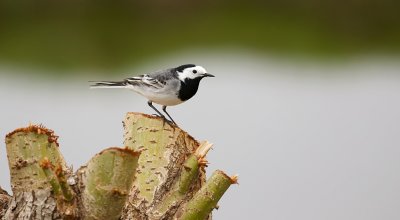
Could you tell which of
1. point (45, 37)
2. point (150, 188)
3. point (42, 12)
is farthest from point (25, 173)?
point (42, 12)

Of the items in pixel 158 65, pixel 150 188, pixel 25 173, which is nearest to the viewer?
pixel 25 173

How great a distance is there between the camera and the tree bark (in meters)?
4.41

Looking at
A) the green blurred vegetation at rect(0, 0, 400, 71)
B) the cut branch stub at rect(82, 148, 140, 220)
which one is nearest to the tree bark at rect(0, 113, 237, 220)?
the cut branch stub at rect(82, 148, 140, 220)

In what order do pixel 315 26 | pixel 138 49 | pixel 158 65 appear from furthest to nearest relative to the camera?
pixel 315 26, pixel 138 49, pixel 158 65

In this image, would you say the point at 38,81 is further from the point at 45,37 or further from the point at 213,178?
the point at 213,178

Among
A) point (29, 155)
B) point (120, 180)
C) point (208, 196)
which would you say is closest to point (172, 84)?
point (208, 196)

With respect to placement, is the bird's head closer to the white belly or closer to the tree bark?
the white belly

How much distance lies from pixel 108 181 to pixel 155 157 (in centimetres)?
62

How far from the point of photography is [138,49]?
40.3 feet

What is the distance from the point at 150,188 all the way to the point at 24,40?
7.94m

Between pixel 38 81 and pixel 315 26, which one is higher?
pixel 315 26

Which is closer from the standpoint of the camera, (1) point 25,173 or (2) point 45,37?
(1) point 25,173

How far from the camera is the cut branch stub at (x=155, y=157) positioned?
489cm

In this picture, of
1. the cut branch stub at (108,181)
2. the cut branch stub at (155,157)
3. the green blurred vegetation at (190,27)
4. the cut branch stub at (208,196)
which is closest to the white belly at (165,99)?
the cut branch stub at (155,157)
